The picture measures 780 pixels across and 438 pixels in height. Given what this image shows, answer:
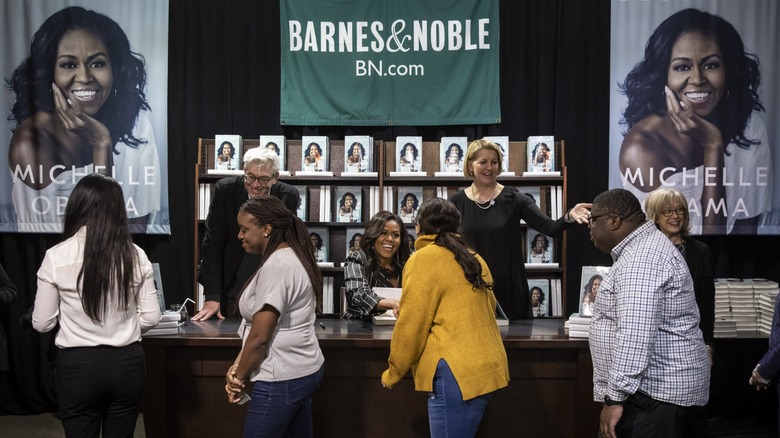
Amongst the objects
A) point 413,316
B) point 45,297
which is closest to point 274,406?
point 413,316

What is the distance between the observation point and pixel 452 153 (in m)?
5.68

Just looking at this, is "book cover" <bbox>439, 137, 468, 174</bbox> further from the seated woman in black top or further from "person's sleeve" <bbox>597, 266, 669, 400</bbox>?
"person's sleeve" <bbox>597, 266, 669, 400</bbox>

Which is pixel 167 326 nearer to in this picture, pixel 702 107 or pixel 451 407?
pixel 451 407

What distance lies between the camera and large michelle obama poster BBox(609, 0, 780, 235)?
18.6 ft

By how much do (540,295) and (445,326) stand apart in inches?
125

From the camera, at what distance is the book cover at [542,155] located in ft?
18.5

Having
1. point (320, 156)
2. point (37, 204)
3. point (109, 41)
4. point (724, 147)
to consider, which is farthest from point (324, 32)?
point (724, 147)

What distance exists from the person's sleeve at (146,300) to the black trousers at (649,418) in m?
1.69

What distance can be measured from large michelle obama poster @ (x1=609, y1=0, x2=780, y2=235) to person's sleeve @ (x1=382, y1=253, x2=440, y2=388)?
138 inches

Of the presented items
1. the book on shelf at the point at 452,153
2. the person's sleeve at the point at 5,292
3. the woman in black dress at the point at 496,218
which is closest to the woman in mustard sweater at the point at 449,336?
the woman in black dress at the point at 496,218

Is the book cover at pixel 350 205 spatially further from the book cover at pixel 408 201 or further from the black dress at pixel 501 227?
the black dress at pixel 501 227

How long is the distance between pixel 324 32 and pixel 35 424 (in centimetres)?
361

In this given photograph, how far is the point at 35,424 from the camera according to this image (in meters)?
5.45

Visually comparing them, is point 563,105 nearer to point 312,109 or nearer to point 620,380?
point 312,109
